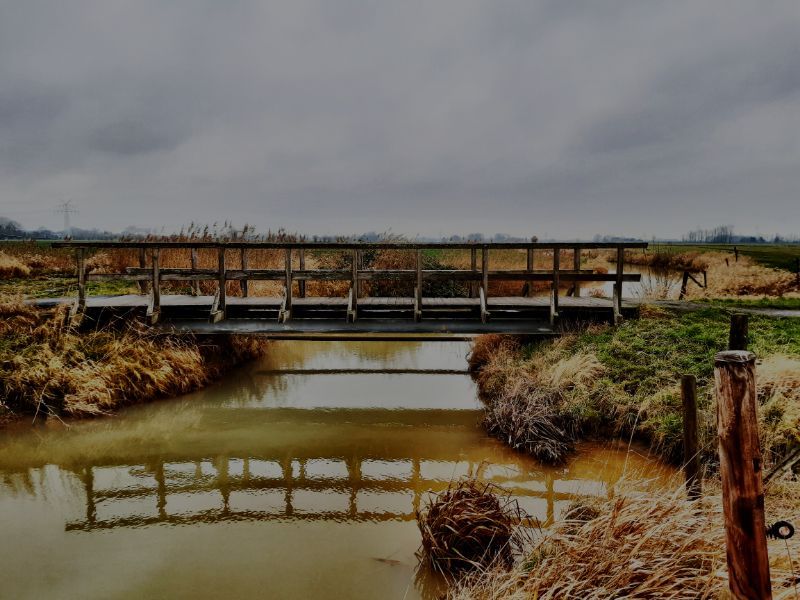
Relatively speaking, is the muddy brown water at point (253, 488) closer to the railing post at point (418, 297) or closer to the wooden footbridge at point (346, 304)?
the wooden footbridge at point (346, 304)

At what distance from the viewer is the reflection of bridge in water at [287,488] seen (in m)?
6.30

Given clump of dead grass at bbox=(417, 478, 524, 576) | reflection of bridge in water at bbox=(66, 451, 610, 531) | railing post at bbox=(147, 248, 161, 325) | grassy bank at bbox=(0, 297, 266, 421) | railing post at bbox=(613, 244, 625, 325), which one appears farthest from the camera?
railing post at bbox=(613, 244, 625, 325)

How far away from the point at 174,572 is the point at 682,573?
4188mm

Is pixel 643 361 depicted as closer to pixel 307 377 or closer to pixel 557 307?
pixel 557 307

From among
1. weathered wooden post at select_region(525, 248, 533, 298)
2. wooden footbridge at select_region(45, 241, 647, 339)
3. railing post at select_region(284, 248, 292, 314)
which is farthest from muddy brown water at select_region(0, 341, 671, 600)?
weathered wooden post at select_region(525, 248, 533, 298)

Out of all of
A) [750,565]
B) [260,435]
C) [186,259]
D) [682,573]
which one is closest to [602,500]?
[682,573]

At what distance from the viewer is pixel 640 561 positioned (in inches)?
143

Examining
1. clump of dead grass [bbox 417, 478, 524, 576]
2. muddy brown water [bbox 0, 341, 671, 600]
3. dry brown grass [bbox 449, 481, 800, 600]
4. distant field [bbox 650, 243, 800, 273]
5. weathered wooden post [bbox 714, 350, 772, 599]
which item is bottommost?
muddy brown water [bbox 0, 341, 671, 600]

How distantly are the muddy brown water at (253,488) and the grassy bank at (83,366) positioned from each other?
1.28 feet

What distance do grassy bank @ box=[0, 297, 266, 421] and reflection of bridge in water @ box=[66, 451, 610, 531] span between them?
2312 mm

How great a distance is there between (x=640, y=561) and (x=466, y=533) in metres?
1.82

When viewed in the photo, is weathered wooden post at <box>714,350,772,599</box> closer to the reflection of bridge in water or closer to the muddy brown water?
the muddy brown water

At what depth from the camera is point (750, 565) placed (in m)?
2.91

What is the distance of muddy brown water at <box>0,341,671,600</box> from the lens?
201 inches
